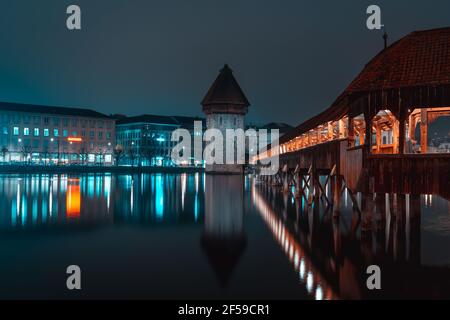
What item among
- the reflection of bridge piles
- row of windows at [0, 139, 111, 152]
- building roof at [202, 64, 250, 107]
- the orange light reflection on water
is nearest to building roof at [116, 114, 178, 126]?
row of windows at [0, 139, 111, 152]

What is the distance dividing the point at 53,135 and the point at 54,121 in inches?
112

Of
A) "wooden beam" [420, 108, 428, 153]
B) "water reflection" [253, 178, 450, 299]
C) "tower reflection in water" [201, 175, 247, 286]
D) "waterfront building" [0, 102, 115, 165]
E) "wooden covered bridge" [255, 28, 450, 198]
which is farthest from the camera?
"waterfront building" [0, 102, 115, 165]

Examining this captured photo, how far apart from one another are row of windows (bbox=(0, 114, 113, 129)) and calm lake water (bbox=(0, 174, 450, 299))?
68998 millimetres

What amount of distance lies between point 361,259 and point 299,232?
446 centimetres

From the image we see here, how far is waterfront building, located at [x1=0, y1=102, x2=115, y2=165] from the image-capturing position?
8381cm

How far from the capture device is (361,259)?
11.3 meters

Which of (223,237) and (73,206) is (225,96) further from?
(223,237)

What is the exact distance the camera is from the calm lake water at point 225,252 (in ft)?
29.0

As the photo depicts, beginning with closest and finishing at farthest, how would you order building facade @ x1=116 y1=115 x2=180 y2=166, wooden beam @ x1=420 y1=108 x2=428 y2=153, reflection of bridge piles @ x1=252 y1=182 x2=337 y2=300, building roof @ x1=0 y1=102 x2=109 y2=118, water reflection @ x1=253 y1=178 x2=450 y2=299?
reflection of bridge piles @ x1=252 y1=182 x2=337 y2=300 < water reflection @ x1=253 y1=178 x2=450 y2=299 < wooden beam @ x1=420 y1=108 x2=428 y2=153 < building roof @ x1=0 y1=102 x2=109 y2=118 < building facade @ x1=116 y1=115 x2=180 y2=166

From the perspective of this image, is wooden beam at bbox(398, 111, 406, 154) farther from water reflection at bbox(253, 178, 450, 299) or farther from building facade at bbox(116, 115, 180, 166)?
building facade at bbox(116, 115, 180, 166)

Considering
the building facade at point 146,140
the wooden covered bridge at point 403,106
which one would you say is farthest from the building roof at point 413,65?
the building facade at point 146,140

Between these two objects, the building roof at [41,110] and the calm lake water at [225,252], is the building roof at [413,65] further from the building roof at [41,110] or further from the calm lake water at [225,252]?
the building roof at [41,110]

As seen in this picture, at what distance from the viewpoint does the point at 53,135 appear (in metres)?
88.6
